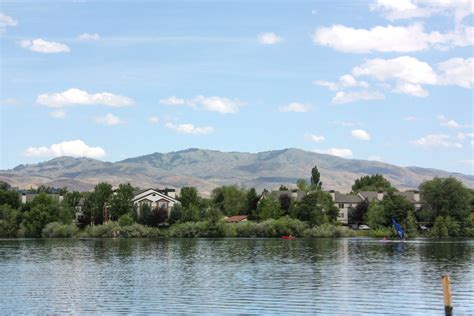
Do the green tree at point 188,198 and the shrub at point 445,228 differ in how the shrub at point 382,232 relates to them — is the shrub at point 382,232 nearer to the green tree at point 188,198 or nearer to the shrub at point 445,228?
the shrub at point 445,228

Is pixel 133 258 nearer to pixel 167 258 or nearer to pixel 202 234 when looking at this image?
pixel 167 258

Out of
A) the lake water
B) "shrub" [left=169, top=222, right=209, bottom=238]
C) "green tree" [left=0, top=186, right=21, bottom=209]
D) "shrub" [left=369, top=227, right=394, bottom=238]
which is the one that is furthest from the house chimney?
the lake water

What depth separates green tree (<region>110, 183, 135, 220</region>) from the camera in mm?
167750

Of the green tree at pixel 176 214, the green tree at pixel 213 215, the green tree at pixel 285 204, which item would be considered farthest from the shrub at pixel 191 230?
the green tree at pixel 285 204

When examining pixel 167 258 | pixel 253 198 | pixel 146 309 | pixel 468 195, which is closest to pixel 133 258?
pixel 167 258

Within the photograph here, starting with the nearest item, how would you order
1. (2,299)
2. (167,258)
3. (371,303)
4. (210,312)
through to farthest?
1. (210,312)
2. (371,303)
3. (2,299)
4. (167,258)

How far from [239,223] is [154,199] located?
2971 centimetres

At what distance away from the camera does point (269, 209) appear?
16688 cm

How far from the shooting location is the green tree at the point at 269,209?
166125 millimetres

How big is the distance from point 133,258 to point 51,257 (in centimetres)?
1096

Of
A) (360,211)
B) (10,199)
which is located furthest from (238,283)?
(360,211)

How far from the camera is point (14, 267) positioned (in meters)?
76.4

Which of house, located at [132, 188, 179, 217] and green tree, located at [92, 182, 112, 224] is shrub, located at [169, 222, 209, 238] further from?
green tree, located at [92, 182, 112, 224]

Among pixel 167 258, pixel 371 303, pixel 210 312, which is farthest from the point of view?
pixel 167 258
